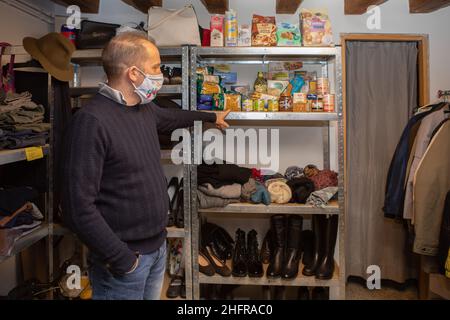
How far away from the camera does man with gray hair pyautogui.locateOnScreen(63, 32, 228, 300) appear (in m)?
1.11

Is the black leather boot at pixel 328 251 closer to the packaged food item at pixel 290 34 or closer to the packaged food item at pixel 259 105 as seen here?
the packaged food item at pixel 259 105

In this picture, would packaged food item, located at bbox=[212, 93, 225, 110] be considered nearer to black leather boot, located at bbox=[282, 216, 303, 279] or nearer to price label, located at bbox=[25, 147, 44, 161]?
black leather boot, located at bbox=[282, 216, 303, 279]

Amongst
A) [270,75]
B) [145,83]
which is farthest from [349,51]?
[145,83]

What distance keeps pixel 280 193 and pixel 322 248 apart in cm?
45

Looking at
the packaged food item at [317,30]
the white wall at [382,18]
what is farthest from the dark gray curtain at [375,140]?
the packaged food item at [317,30]

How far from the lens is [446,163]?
2027 mm

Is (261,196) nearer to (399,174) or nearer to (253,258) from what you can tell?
(253,258)

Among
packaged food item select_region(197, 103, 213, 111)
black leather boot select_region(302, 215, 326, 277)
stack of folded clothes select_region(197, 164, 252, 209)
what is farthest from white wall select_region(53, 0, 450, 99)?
black leather boot select_region(302, 215, 326, 277)

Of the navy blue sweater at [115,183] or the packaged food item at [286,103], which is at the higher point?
the packaged food item at [286,103]

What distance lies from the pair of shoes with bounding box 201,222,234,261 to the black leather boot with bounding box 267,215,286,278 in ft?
0.99

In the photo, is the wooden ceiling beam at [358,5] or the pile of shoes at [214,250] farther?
the wooden ceiling beam at [358,5]

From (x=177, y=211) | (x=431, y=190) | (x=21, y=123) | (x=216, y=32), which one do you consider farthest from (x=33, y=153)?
(x=431, y=190)

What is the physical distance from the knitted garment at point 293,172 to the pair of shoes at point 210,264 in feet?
2.35

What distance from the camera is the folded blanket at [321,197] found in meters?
2.01
